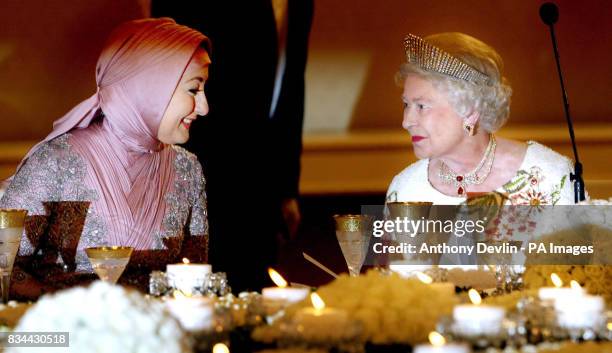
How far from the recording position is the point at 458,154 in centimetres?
316

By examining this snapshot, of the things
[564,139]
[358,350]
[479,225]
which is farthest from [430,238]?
[564,139]

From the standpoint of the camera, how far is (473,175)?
315 cm

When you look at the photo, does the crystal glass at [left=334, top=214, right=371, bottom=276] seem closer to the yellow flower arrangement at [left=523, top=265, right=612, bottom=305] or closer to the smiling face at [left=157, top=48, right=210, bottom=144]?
the yellow flower arrangement at [left=523, top=265, right=612, bottom=305]

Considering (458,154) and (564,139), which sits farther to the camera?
(564,139)

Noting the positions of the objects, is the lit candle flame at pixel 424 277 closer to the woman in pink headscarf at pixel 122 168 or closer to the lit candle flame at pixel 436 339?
the lit candle flame at pixel 436 339

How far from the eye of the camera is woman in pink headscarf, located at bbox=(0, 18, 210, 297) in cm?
293

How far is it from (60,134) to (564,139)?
3364 millimetres

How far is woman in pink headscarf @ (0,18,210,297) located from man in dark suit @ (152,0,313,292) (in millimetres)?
1033

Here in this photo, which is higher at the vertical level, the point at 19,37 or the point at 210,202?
the point at 19,37

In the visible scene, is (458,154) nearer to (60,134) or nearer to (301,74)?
(60,134)

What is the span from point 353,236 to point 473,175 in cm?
68

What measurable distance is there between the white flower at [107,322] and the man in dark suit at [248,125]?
2.60 metres

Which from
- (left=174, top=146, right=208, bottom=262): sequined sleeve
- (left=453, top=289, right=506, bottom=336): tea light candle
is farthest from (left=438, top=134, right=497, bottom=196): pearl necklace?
(left=453, top=289, right=506, bottom=336): tea light candle

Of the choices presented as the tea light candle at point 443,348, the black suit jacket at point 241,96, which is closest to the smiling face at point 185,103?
the black suit jacket at point 241,96
